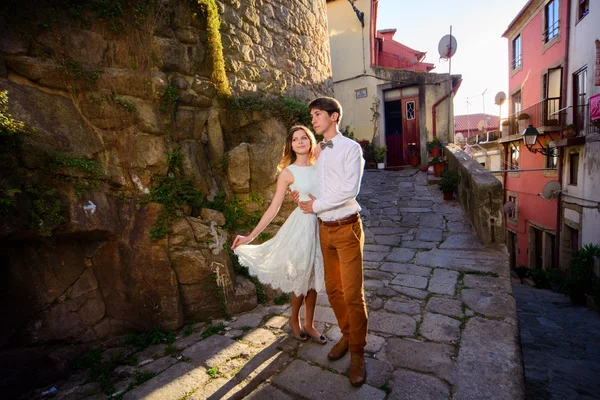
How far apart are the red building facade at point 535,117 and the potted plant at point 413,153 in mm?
3244

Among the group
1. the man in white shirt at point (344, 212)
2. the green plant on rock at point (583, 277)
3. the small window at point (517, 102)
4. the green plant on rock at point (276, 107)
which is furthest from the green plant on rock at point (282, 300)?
the small window at point (517, 102)

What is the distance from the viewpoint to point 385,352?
2584 millimetres

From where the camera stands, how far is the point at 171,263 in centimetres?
332

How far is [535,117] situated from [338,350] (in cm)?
1564

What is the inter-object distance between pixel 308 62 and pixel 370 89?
7.81 metres

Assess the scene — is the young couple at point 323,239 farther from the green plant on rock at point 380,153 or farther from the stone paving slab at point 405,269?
the green plant on rock at point 380,153

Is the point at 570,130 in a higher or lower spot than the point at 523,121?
lower

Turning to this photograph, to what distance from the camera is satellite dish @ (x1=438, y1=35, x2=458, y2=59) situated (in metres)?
12.4

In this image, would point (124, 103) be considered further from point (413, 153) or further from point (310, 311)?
point (413, 153)

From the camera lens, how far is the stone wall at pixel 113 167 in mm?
2834

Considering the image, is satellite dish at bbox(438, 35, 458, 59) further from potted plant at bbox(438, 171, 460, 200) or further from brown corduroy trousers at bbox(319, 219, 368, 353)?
brown corduroy trousers at bbox(319, 219, 368, 353)

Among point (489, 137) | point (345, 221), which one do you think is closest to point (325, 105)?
point (345, 221)

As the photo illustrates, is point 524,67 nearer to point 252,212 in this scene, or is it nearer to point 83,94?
point 252,212

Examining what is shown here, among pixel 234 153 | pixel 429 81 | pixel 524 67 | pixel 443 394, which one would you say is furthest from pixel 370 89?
pixel 443 394
